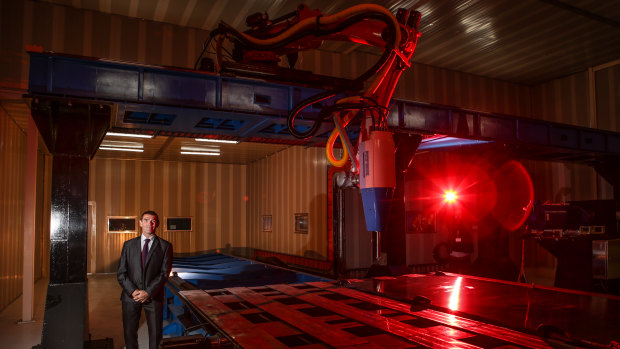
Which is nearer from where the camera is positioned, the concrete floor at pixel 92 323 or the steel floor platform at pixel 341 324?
the steel floor platform at pixel 341 324

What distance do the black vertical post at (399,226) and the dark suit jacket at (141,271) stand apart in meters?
3.74

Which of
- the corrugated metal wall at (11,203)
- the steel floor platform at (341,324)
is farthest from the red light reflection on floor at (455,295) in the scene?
the corrugated metal wall at (11,203)

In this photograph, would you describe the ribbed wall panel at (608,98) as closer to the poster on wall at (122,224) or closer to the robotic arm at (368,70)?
the robotic arm at (368,70)

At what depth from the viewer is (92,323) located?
9.18 meters

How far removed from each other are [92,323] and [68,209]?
5.10 m

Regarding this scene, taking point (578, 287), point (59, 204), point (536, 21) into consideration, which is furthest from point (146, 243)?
point (536, 21)

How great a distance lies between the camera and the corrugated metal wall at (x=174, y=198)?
1877cm

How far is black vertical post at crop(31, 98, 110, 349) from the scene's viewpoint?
4.97 metres

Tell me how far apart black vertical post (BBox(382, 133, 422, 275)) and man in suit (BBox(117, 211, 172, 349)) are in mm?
3745

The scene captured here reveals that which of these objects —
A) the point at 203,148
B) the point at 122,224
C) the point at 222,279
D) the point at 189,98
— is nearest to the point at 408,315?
the point at 189,98

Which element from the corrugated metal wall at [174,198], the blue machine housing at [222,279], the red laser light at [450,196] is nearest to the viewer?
the blue machine housing at [222,279]

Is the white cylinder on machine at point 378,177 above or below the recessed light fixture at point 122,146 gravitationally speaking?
below

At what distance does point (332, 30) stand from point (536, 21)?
10381 mm

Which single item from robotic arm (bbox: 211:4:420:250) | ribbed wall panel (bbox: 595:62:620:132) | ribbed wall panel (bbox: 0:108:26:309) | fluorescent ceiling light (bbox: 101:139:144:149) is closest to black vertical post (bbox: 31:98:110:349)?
robotic arm (bbox: 211:4:420:250)
